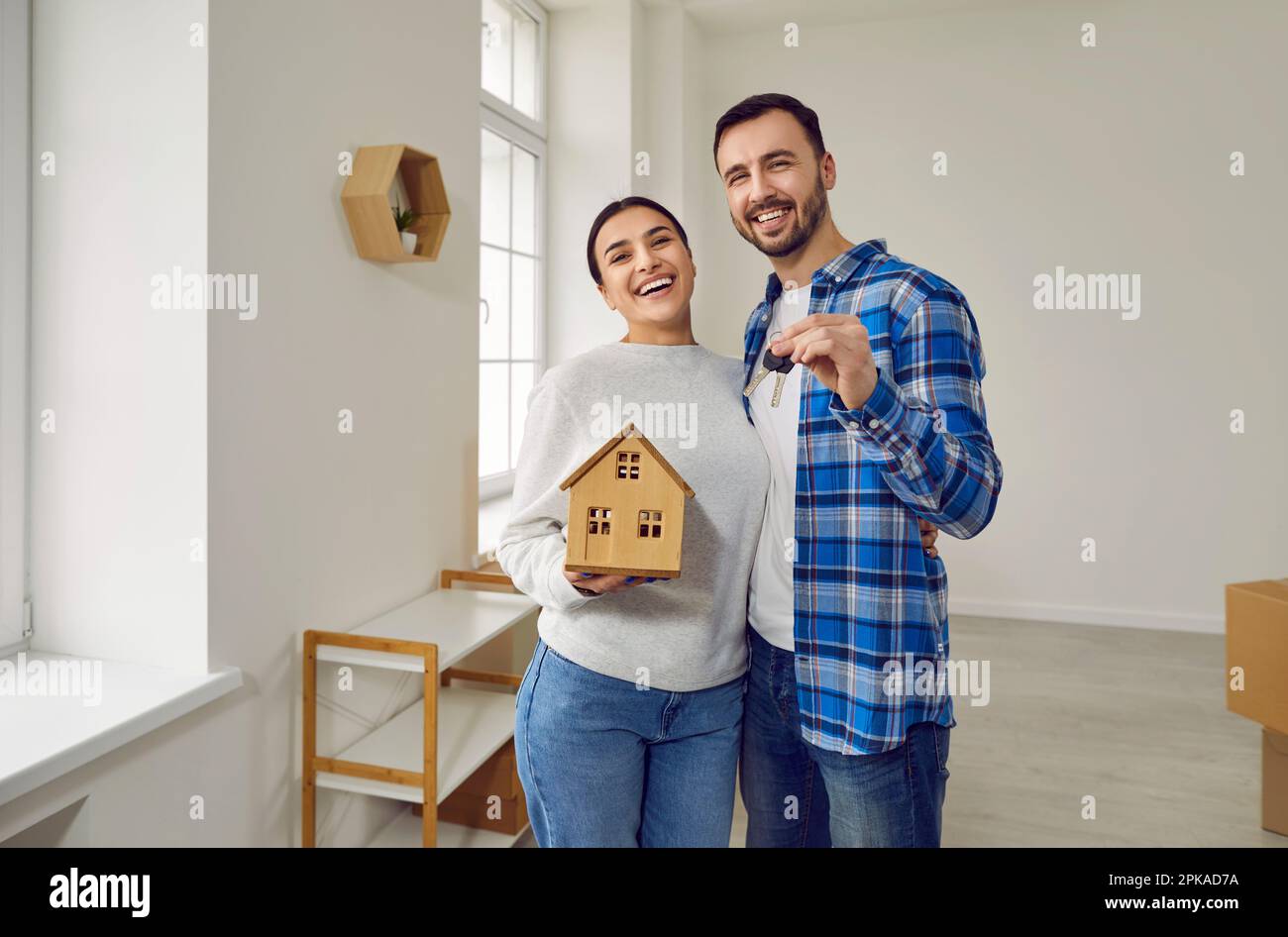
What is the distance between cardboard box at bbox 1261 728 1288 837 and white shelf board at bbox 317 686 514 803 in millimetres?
2052

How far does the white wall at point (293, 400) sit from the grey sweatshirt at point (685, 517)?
770 millimetres

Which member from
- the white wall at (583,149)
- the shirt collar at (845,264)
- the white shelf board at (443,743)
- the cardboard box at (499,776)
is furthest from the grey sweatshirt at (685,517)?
the white wall at (583,149)

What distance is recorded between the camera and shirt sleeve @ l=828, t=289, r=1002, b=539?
96cm

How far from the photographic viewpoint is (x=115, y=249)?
163cm

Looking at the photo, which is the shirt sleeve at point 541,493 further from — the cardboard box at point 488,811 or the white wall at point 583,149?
the white wall at point 583,149

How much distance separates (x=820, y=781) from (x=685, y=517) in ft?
1.43

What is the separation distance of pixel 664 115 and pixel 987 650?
301 cm

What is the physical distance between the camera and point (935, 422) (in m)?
0.98

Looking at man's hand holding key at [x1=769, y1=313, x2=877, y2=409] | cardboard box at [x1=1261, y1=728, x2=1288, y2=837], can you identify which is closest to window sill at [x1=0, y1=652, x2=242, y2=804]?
man's hand holding key at [x1=769, y1=313, x2=877, y2=409]

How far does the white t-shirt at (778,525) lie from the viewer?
117 centimetres

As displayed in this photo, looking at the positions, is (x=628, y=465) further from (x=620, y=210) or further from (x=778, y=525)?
(x=620, y=210)

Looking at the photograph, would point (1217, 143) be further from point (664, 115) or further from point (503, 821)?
point (503, 821)

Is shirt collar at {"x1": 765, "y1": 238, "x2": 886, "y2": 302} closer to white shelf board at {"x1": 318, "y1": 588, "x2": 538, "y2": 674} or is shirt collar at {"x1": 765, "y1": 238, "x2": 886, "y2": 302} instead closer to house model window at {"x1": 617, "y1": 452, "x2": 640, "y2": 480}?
house model window at {"x1": 617, "y1": 452, "x2": 640, "y2": 480}
